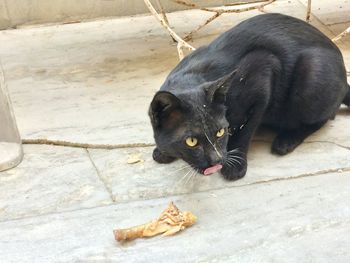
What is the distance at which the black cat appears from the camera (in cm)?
228

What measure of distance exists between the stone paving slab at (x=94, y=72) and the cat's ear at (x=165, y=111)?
615 mm

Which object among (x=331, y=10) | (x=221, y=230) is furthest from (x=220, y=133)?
(x=331, y=10)

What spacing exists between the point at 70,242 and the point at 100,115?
1.12m

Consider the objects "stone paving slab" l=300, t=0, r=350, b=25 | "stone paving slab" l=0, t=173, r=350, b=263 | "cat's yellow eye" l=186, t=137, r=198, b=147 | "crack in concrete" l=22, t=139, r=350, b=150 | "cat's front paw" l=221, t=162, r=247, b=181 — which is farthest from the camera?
"stone paving slab" l=300, t=0, r=350, b=25

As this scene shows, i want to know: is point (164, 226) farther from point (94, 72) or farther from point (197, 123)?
point (94, 72)

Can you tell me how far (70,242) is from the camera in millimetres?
2197

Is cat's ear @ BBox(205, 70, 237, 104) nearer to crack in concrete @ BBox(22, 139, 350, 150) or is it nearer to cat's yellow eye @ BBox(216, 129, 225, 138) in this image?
cat's yellow eye @ BBox(216, 129, 225, 138)

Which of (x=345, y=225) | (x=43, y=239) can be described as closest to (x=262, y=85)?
(x=345, y=225)

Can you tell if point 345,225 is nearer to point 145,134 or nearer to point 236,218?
point 236,218

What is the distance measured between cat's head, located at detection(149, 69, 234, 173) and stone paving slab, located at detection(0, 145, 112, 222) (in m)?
0.44

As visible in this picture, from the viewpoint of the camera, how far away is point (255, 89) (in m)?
2.52

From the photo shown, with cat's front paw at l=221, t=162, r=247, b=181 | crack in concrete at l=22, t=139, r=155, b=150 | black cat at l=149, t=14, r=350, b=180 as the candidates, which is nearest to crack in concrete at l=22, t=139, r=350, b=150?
crack in concrete at l=22, t=139, r=155, b=150

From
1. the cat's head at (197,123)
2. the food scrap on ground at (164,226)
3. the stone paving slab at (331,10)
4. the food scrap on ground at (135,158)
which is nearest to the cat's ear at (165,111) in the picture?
the cat's head at (197,123)

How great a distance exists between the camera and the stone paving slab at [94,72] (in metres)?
3.07
